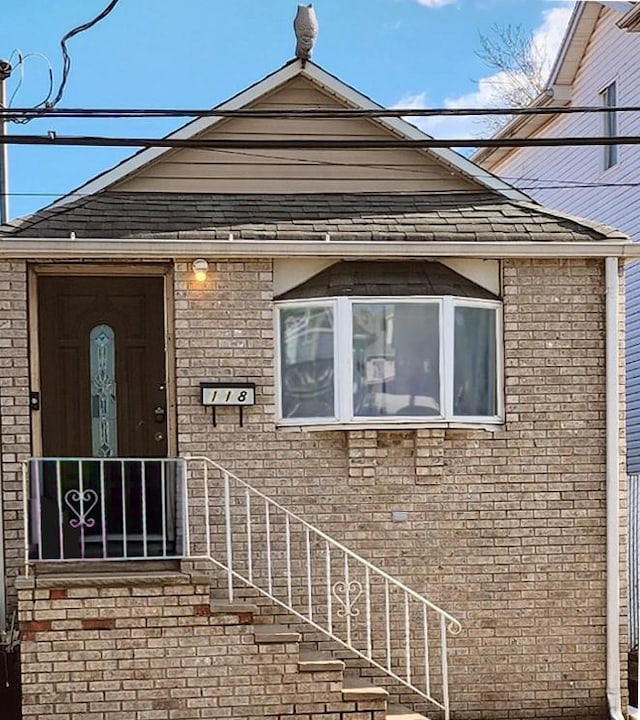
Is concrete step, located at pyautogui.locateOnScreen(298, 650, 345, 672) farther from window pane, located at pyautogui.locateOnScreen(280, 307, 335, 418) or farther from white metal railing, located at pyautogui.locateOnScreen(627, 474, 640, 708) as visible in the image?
white metal railing, located at pyautogui.locateOnScreen(627, 474, 640, 708)

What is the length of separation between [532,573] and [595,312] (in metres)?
2.13

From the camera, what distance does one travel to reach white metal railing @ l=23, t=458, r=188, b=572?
654cm

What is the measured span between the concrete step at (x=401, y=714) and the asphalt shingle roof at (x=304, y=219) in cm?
354

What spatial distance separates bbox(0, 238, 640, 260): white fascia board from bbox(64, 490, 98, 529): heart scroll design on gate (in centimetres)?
179

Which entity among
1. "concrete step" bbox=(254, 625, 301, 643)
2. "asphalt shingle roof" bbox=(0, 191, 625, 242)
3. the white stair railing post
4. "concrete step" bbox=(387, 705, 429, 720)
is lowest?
"concrete step" bbox=(387, 705, 429, 720)

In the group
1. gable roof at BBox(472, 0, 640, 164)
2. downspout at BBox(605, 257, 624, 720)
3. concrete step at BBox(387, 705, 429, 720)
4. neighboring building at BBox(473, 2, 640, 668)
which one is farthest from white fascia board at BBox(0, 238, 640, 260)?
gable roof at BBox(472, 0, 640, 164)

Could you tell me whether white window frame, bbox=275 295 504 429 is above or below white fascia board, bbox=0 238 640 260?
below

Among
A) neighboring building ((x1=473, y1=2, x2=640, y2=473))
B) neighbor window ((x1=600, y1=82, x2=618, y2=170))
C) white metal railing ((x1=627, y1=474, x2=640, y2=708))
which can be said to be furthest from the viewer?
neighbor window ((x1=600, y1=82, x2=618, y2=170))

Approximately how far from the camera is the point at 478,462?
24.0 ft

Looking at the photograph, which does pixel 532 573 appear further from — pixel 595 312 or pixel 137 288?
pixel 137 288

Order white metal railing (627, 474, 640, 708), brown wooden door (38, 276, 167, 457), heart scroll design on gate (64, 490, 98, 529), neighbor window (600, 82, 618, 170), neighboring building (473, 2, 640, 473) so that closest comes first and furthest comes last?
1. heart scroll design on gate (64, 490, 98, 529)
2. brown wooden door (38, 276, 167, 457)
3. white metal railing (627, 474, 640, 708)
4. neighboring building (473, 2, 640, 473)
5. neighbor window (600, 82, 618, 170)

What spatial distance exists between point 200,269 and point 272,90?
5.72ft

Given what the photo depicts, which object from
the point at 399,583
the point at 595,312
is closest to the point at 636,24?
the point at 595,312

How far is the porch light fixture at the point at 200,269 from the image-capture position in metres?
7.11
